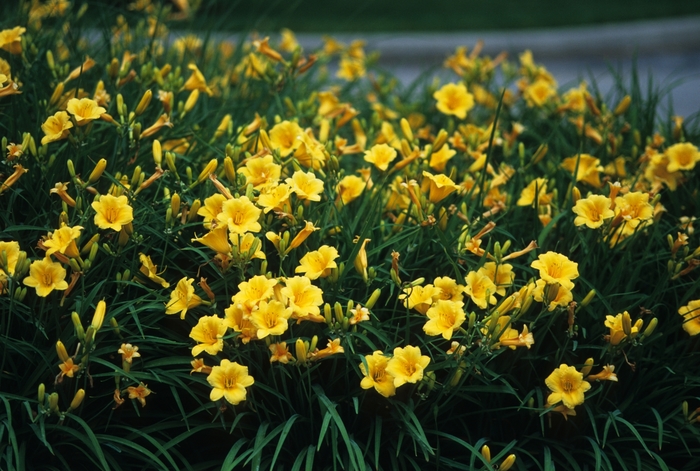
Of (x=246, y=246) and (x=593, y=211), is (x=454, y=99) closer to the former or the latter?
→ (x=593, y=211)

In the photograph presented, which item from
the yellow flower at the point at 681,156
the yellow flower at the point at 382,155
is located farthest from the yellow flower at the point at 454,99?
the yellow flower at the point at 681,156

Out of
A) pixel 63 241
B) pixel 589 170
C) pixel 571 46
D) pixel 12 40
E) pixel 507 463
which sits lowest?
pixel 571 46

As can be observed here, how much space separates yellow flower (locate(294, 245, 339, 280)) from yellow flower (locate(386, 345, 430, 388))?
284 millimetres

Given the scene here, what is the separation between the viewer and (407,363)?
1900 millimetres

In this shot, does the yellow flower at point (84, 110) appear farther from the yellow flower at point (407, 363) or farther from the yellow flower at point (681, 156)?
the yellow flower at point (681, 156)

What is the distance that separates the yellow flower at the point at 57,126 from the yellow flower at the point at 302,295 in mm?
840

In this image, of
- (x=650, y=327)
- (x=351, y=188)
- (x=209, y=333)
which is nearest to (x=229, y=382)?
(x=209, y=333)

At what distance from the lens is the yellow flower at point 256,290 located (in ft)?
6.27

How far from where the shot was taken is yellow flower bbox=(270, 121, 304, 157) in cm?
254

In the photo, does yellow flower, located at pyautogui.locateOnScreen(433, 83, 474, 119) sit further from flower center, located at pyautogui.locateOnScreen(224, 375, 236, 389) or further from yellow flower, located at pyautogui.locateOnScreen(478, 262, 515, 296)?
flower center, located at pyautogui.locateOnScreen(224, 375, 236, 389)

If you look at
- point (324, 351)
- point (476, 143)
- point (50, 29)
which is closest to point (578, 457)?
point (324, 351)

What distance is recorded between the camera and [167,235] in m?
2.10

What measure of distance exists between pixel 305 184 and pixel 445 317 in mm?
554

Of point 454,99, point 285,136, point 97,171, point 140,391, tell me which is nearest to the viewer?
point 140,391
